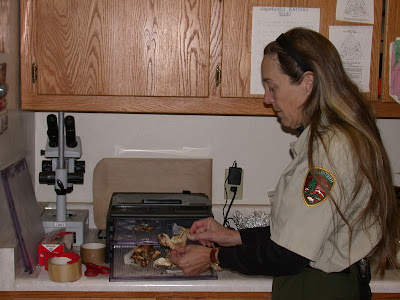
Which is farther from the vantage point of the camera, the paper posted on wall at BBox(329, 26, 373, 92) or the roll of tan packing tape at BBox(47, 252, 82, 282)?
the paper posted on wall at BBox(329, 26, 373, 92)

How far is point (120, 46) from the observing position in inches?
73.7

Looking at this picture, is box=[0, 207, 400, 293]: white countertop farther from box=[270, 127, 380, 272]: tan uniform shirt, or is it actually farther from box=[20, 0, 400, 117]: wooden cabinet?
box=[20, 0, 400, 117]: wooden cabinet

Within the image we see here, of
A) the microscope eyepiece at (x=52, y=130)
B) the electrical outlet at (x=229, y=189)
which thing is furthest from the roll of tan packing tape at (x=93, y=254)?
the electrical outlet at (x=229, y=189)

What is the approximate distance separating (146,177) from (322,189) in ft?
3.59

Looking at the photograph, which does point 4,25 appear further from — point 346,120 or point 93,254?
point 346,120

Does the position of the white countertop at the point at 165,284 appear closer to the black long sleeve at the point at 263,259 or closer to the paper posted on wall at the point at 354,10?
the black long sleeve at the point at 263,259

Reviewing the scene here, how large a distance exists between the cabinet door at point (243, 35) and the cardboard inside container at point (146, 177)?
48cm

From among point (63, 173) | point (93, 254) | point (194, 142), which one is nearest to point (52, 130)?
point (63, 173)

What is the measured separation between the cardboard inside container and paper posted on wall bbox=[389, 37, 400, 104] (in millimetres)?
831

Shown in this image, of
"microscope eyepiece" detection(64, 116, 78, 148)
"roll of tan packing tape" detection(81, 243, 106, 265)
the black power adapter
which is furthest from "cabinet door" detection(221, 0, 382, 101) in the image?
"roll of tan packing tape" detection(81, 243, 106, 265)

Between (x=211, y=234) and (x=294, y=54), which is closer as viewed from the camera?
(x=294, y=54)

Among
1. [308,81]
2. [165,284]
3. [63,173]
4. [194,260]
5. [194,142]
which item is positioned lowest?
[165,284]

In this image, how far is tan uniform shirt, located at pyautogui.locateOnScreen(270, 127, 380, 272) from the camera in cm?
132

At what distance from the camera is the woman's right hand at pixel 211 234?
5.50ft
